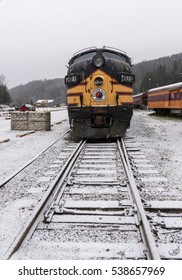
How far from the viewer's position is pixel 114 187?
475cm

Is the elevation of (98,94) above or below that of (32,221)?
above

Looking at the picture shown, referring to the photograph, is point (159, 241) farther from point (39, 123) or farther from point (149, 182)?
point (39, 123)

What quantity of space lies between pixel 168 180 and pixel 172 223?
1.87 metres

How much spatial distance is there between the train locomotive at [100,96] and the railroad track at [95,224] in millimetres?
4545

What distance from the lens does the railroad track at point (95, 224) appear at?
281 cm

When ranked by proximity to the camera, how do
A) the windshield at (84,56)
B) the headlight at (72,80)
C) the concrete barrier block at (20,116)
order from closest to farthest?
the headlight at (72,80)
the windshield at (84,56)
the concrete barrier block at (20,116)

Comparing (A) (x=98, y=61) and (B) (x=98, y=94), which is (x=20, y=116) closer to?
(B) (x=98, y=94)

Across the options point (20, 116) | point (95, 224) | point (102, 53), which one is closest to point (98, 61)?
point (102, 53)

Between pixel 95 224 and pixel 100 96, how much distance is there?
21.6ft

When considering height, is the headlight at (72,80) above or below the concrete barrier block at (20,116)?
above

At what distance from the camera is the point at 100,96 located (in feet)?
31.3

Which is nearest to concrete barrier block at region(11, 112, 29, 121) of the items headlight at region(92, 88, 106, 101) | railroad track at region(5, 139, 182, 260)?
headlight at region(92, 88, 106, 101)

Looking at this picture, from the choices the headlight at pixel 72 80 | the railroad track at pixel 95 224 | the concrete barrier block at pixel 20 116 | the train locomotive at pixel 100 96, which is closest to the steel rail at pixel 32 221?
the railroad track at pixel 95 224

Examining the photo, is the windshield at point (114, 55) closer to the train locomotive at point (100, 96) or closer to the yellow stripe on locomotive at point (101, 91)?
the train locomotive at point (100, 96)
